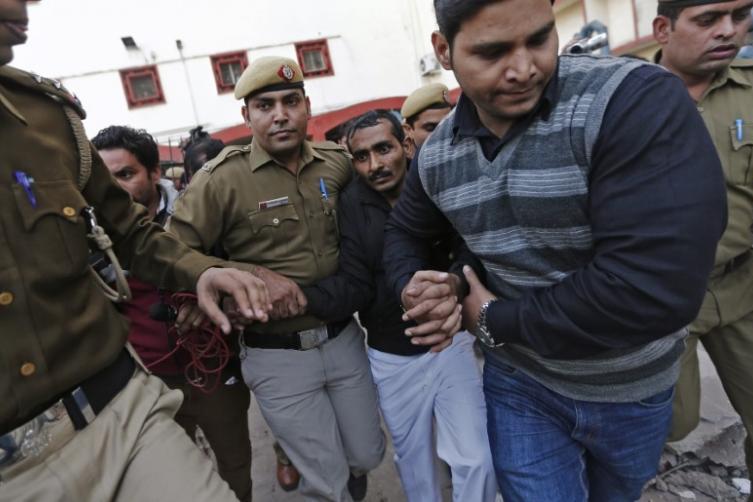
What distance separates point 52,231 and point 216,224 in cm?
104

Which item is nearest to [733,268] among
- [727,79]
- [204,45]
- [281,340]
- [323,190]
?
[727,79]

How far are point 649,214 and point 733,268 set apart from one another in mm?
1319

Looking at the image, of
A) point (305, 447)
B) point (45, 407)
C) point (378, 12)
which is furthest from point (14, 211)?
point (378, 12)

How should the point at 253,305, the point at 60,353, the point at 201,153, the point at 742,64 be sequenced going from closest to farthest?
the point at 60,353
the point at 253,305
the point at 742,64
the point at 201,153

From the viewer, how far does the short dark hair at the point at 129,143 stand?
96.3 inches

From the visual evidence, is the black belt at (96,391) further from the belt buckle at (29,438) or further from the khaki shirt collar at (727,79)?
the khaki shirt collar at (727,79)

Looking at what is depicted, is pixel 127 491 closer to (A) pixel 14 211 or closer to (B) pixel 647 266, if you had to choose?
(A) pixel 14 211

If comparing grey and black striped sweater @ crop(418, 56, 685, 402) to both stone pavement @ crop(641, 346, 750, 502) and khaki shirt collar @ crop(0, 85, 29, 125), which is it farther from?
stone pavement @ crop(641, 346, 750, 502)

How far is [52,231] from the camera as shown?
121 cm

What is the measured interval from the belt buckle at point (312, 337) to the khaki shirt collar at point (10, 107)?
142cm

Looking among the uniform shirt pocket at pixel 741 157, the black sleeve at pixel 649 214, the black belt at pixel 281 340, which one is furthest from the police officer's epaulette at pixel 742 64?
the black belt at pixel 281 340

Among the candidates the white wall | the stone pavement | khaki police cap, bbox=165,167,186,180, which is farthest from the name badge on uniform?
the white wall

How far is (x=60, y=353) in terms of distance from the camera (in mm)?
1167

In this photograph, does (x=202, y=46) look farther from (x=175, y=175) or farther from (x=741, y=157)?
(x=741, y=157)
